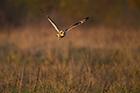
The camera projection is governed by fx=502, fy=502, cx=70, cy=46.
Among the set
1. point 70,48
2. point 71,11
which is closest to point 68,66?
point 70,48

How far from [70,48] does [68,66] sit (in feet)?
10.0

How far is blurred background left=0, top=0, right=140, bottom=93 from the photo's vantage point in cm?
700

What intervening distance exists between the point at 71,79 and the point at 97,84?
44 cm

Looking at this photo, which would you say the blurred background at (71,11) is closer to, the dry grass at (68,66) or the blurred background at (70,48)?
the blurred background at (70,48)

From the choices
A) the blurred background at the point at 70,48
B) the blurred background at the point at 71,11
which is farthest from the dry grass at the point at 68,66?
the blurred background at the point at 71,11

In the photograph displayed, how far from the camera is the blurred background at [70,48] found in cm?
700

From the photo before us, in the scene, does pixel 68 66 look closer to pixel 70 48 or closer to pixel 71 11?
pixel 70 48

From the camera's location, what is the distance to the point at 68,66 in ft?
27.9

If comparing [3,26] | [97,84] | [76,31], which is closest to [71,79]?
[97,84]

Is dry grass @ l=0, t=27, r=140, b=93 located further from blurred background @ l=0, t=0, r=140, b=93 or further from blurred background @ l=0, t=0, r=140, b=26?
blurred background @ l=0, t=0, r=140, b=26

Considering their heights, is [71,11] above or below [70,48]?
above

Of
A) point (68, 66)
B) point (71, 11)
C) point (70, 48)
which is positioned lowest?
point (68, 66)

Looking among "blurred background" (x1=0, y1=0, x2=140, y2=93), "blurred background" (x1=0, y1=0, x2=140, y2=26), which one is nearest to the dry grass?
"blurred background" (x1=0, y1=0, x2=140, y2=93)

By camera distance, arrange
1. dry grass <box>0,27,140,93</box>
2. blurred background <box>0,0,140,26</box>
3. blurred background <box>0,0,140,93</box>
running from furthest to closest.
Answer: blurred background <box>0,0,140,26</box>, blurred background <box>0,0,140,93</box>, dry grass <box>0,27,140,93</box>
